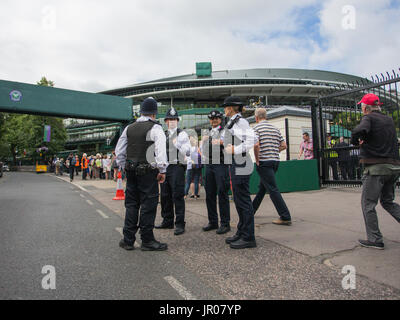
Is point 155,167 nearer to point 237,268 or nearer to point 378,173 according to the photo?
point 237,268

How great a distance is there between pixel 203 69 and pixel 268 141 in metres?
68.8

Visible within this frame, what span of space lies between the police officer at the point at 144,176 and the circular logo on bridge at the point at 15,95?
1655cm

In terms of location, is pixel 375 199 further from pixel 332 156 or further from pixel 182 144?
pixel 332 156

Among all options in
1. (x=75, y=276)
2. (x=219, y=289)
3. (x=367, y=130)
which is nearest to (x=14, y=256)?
(x=75, y=276)

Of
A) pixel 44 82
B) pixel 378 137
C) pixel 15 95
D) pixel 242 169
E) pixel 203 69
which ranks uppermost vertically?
pixel 203 69

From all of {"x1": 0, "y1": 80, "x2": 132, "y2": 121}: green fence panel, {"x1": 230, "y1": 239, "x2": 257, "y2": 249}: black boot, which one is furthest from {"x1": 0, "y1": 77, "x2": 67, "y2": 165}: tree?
{"x1": 230, "y1": 239, "x2": 257, "y2": 249}: black boot

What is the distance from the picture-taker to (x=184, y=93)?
2655 inches

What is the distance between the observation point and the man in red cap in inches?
130

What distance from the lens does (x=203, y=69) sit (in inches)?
2736

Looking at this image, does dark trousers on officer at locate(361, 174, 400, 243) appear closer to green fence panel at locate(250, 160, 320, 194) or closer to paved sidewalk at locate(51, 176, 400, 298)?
paved sidewalk at locate(51, 176, 400, 298)

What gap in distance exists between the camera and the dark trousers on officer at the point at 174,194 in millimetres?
4465

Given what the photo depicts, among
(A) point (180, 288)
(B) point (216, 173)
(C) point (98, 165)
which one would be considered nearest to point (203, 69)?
(C) point (98, 165)

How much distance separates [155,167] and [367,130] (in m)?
2.66

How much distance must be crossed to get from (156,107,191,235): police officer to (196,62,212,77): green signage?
6815 centimetres
